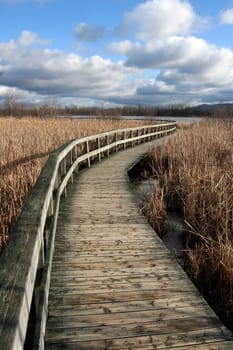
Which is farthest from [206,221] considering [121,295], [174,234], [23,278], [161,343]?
[23,278]

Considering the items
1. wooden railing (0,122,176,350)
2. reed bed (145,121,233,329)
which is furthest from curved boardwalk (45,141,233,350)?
reed bed (145,121,233,329)

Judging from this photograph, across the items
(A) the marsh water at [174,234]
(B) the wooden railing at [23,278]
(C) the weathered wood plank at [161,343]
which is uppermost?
(B) the wooden railing at [23,278]

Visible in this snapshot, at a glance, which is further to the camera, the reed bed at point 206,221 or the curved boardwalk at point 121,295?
the reed bed at point 206,221

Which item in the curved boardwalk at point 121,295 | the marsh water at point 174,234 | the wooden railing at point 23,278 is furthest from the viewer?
the marsh water at point 174,234

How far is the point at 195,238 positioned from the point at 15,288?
4472 millimetres

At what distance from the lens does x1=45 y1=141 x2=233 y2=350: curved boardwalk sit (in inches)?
99.8

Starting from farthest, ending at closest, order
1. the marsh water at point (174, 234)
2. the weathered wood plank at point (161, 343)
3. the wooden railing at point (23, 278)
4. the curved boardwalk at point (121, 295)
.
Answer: the marsh water at point (174, 234) < the curved boardwalk at point (121, 295) < the weathered wood plank at point (161, 343) < the wooden railing at point (23, 278)

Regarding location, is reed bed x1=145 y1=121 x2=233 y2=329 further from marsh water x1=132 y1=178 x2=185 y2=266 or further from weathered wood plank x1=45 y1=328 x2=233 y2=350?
weathered wood plank x1=45 y1=328 x2=233 y2=350

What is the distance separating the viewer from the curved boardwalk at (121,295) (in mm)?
2535

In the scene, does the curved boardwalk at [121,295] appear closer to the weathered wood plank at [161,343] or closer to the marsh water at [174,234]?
the weathered wood plank at [161,343]

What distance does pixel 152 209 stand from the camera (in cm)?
607

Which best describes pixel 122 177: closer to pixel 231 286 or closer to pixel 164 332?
pixel 231 286

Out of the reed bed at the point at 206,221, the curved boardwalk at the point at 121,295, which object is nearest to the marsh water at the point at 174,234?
the reed bed at the point at 206,221

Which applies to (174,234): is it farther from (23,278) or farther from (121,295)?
(23,278)
